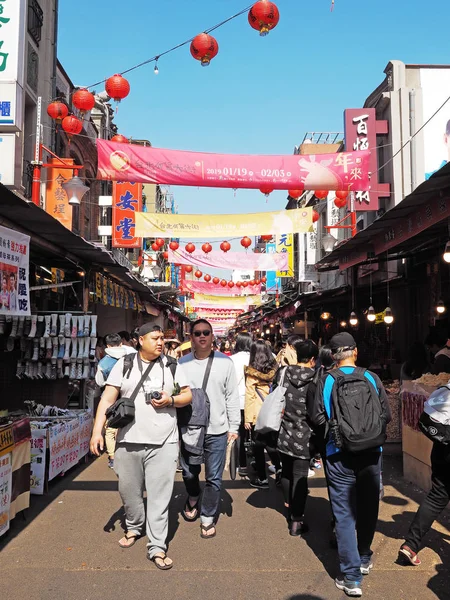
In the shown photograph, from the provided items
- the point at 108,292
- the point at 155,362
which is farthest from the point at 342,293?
the point at 155,362

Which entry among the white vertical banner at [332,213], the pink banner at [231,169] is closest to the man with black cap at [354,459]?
the pink banner at [231,169]

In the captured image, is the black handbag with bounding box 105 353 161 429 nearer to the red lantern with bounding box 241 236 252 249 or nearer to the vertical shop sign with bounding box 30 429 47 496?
the vertical shop sign with bounding box 30 429 47 496

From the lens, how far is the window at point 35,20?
12.7 metres

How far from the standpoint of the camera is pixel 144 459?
14.5 feet

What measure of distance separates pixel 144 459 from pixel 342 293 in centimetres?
1230

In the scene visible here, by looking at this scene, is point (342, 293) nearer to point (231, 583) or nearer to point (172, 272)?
point (231, 583)

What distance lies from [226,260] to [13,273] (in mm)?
12860

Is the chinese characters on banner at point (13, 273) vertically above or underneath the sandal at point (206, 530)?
above

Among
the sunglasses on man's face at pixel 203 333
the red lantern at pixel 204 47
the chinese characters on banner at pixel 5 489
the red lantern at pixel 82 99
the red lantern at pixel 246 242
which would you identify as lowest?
the chinese characters on banner at pixel 5 489

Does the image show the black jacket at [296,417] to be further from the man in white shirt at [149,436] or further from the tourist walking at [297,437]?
the man in white shirt at [149,436]

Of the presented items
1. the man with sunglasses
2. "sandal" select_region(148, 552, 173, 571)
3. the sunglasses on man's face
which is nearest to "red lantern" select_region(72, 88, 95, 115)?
the man with sunglasses

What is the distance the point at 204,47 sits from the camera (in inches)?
295

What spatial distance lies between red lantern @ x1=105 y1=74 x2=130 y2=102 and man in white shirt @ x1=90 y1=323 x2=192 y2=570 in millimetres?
5493

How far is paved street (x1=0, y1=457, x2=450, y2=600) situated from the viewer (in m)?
3.81
